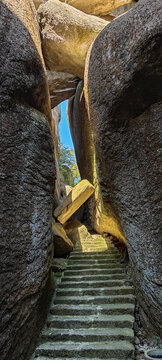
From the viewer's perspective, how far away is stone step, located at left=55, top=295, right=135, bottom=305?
4652 millimetres

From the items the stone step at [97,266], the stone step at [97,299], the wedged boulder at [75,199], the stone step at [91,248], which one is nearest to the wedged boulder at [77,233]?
the stone step at [91,248]

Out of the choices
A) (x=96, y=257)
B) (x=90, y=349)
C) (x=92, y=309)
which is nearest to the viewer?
(x=90, y=349)

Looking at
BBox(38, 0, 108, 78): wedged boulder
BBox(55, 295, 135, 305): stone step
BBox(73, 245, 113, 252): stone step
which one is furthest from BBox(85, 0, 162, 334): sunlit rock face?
BBox(73, 245, 113, 252): stone step

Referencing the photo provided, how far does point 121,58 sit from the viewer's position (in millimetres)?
4082

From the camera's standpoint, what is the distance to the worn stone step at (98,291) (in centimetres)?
491

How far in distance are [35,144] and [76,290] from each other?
3.81 metres

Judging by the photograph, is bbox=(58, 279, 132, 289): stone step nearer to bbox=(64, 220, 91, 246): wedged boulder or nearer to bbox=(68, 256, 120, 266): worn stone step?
bbox=(68, 256, 120, 266): worn stone step

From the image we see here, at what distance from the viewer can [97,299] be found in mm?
4762

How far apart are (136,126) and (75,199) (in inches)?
186

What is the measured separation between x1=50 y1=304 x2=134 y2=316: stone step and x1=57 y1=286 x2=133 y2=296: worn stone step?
1.25 feet

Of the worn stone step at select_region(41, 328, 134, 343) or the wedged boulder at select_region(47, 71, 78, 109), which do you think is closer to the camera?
the worn stone step at select_region(41, 328, 134, 343)

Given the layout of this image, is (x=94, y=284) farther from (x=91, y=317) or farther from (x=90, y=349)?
(x=90, y=349)

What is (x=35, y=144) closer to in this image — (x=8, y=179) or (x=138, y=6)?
(x=8, y=179)

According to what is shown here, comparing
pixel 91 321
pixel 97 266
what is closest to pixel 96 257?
pixel 97 266
